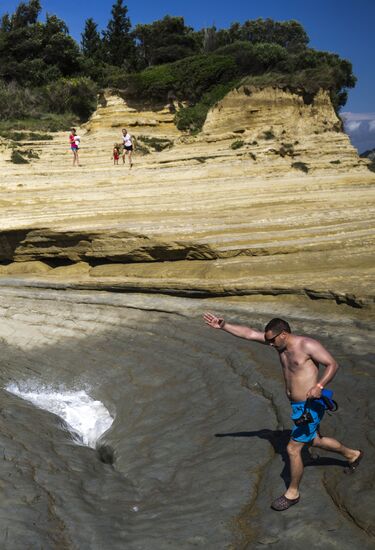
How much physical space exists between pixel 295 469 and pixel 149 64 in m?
36.1

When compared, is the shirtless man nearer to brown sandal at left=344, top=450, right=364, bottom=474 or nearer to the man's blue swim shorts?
the man's blue swim shorts

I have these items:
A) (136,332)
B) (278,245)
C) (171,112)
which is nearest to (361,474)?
(136,332)

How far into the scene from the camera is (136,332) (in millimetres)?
10469

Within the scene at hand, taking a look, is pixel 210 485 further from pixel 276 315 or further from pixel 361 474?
pixel 276 315

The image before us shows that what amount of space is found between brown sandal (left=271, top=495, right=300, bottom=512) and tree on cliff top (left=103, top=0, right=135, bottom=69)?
40.2 meters

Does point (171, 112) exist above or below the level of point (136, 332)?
above

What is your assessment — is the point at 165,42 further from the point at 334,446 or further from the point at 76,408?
the point at 334,446

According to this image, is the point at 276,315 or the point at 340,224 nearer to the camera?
the point at 276,315

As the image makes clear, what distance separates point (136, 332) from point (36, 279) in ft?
13.3

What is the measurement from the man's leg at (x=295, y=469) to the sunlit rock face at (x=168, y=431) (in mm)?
133

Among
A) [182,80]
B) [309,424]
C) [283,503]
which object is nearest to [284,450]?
[283,503]

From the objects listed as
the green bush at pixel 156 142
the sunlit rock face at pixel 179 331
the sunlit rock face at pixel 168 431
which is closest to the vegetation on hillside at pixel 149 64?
the green bush at pixel 156 142

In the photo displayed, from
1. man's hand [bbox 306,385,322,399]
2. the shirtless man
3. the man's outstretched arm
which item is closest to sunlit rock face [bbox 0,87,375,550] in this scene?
the shirtless man

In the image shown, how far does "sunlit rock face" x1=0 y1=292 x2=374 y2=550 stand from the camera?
15.5ft
